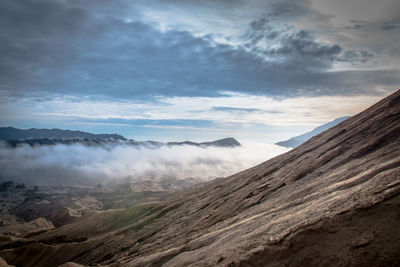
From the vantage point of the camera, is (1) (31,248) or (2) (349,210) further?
(1) (31,248)

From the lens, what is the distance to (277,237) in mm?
20094

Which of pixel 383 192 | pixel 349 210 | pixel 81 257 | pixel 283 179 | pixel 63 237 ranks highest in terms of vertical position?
pixel 383 192

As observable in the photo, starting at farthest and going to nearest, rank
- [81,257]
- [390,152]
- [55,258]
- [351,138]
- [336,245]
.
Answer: [55,258], [81,257], [351,138], [390,152], [336,245]

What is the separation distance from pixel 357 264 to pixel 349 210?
470 centimetres

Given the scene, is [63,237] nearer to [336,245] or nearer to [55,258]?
[55,258]

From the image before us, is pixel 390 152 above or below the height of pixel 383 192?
above

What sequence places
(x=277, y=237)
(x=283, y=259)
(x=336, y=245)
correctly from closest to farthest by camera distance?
1. (x=336, y=245)
2. (x=283, y=259)
3. (x=277, y=237)

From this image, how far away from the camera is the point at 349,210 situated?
18625 mm

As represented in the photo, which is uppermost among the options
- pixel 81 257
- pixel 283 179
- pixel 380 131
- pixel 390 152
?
pixel 380 131

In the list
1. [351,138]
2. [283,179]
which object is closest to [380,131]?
[351,138]

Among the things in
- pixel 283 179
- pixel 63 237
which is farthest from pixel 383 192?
pixel 63 237

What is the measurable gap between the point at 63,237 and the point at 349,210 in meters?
138

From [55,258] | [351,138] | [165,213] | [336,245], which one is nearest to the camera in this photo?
[336,245]

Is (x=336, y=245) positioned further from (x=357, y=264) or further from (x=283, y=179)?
(x=283, y=179)
